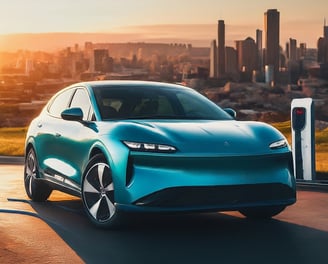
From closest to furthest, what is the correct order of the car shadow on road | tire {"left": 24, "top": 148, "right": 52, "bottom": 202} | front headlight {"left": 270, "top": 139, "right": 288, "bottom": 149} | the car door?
the car shadow on road
front headlight {"left": 270, "top": 139, "right": 288, "bottom": 149}
the car door
tire {"left": 24, "top": 148, "right": 52, "bottom": 202}

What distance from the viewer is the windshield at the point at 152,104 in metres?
8.87

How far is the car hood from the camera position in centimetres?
762

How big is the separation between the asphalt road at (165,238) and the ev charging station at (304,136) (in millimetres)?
2833

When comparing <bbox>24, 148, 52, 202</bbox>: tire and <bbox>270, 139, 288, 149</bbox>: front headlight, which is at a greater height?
<bbox>270, 139, 288, 149</bbox>: front headlight

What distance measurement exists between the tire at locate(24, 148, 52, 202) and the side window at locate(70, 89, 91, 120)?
121cm

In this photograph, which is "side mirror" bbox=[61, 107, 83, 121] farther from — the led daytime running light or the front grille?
the front grille

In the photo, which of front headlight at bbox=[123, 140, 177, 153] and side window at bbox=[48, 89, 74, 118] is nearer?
front headlight at bbox=[123, 140, 177, 153]

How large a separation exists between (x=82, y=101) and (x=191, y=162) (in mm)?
2307

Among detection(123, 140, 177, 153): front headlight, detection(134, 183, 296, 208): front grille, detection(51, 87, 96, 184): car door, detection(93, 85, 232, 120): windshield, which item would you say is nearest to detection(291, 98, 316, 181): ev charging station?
detection(93, 85, 232, 120): windshield

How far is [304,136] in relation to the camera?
13.0 m

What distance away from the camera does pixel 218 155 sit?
24.8 feet

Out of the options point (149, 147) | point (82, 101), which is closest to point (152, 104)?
point (82, 101)

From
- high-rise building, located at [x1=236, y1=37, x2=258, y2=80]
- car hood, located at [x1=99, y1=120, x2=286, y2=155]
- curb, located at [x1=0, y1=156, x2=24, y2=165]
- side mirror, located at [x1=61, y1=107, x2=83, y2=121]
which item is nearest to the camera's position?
car hood, located at [x1=99, y1=120, x2=286, y2=155]

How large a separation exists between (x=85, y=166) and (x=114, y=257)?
1.92 meters
